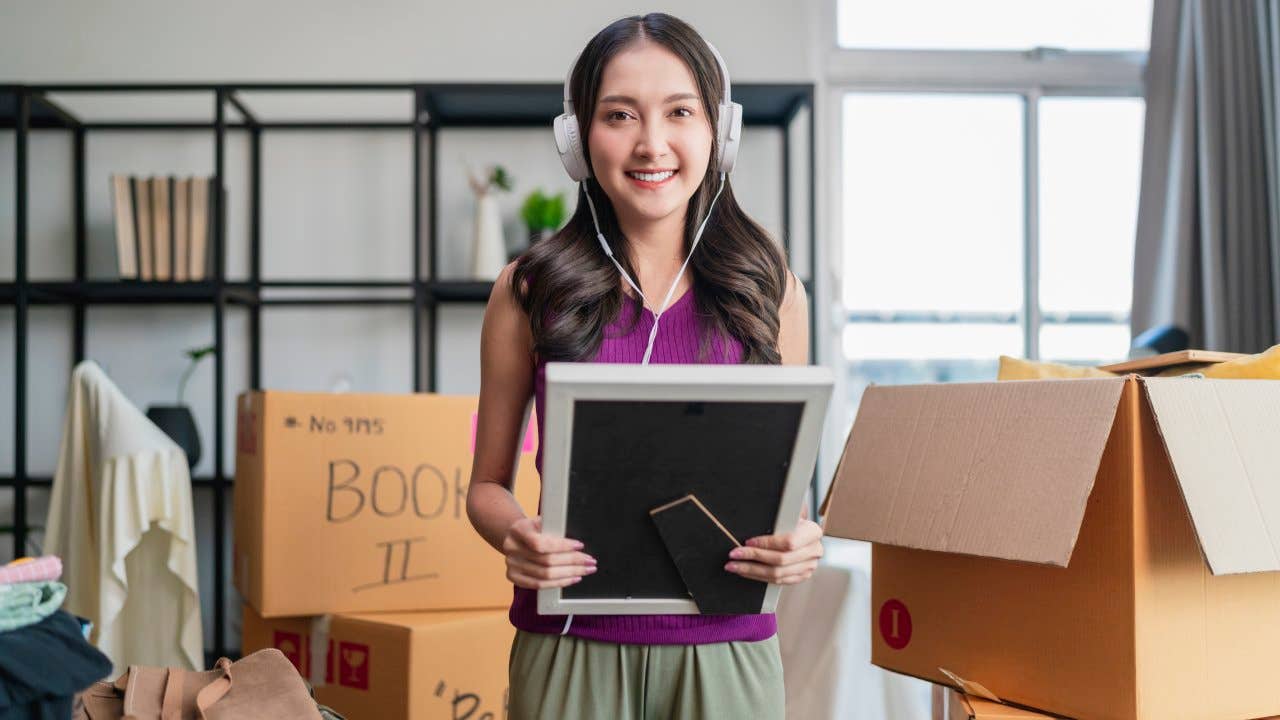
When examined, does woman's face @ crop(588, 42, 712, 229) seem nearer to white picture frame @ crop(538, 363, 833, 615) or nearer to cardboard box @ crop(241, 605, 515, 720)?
white picture frame @ crop(538, 363, 833, 615)

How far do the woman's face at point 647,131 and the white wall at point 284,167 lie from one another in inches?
69.4

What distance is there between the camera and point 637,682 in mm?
854

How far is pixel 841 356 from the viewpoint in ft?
9.23

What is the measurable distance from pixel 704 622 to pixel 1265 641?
592 mm

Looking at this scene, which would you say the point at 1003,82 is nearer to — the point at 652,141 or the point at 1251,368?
the point at 1251,368

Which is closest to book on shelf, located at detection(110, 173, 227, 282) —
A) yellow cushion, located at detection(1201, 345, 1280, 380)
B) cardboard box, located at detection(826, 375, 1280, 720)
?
cardboard box, located at detection(826, 375, 1280, 720)

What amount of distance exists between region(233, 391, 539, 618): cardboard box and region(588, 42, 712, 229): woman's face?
1042mm

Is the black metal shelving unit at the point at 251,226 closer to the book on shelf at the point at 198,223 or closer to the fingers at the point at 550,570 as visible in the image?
the book on shelf at the point at 198,223

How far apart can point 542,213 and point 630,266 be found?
1526mm

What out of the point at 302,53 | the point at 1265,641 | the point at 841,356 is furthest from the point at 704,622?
the point at 302,53

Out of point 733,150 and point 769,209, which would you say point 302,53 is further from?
point 733,150

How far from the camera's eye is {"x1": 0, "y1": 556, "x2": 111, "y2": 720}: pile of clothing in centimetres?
82

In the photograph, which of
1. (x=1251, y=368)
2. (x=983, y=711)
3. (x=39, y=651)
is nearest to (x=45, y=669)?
(x=39, y=651)

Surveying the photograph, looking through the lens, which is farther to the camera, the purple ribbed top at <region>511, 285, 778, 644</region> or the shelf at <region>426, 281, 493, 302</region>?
the shelf at <region>426, 281, 493, 302</region>
